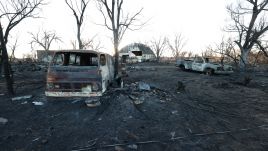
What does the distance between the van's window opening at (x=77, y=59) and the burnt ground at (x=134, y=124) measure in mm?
1502

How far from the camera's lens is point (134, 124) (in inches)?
230

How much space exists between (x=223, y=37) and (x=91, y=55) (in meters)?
34.5

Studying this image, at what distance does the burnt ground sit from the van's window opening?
150 centimetres

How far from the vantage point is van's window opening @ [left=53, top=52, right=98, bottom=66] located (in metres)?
7.89

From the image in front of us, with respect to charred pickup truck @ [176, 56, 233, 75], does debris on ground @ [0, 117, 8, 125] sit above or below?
below

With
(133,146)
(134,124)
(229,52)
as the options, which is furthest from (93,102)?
(229,52)

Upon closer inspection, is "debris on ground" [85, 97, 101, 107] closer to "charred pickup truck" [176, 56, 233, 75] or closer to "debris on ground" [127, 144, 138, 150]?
"debris on ground" [127, 144, 138, 150]

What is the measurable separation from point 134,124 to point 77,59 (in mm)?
3999

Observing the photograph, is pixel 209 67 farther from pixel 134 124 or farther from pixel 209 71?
pixel 134 124

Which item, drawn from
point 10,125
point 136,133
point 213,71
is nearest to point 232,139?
point 136,133

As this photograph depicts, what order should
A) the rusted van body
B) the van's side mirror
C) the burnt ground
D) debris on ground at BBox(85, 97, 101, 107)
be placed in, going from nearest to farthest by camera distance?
1. the burnt ground
2. the rusted van body
3. debris on ground at BBox(85, 97, 101, 107)
4. the van's side mirror

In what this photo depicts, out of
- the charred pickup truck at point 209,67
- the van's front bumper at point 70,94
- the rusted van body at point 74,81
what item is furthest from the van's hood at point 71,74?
the charred pickup truck at point 209,67

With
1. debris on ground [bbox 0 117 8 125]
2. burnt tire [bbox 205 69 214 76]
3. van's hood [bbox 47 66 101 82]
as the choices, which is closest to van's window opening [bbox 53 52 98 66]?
van's hood [bbox 47 66 101 82]

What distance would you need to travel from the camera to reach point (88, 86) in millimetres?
7004
